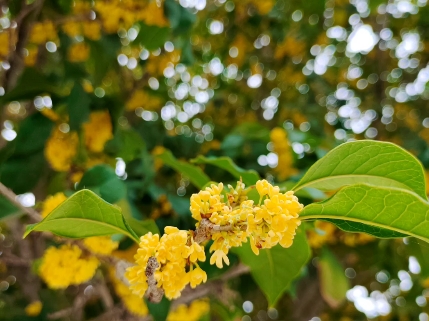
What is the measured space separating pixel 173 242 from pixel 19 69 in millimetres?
768

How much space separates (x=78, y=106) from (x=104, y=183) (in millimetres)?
312

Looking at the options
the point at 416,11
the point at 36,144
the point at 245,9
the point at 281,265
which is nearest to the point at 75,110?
the point at 36,144

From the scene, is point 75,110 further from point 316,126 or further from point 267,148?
point 316,126

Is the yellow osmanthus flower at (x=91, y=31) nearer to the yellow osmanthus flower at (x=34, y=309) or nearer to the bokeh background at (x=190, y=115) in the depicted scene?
the bokeh background at (x=190, y=115)

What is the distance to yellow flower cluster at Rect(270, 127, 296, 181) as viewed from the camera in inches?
45.3

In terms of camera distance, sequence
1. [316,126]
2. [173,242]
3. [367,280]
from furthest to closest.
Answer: [367,280] < [316,126] < [173,242]

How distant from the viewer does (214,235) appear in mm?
437

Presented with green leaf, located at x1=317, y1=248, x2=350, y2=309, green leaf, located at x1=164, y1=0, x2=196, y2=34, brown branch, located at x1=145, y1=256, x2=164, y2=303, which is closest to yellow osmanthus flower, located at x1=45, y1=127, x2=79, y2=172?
green leaf, located at x1=164, y1=0, x2=196, y2=34

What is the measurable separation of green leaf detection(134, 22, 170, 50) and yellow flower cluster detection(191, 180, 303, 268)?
629 mm

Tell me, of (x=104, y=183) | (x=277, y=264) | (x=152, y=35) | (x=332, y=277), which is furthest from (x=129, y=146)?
(x=332, y=277)

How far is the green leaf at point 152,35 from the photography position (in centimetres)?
98

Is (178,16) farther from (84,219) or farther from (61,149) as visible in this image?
(84,219)

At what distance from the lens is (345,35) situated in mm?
2008

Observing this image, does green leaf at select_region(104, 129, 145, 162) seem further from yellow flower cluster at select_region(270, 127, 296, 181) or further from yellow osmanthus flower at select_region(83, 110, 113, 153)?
yellow flower cluster at select_region(270, 127, 296, 181)
